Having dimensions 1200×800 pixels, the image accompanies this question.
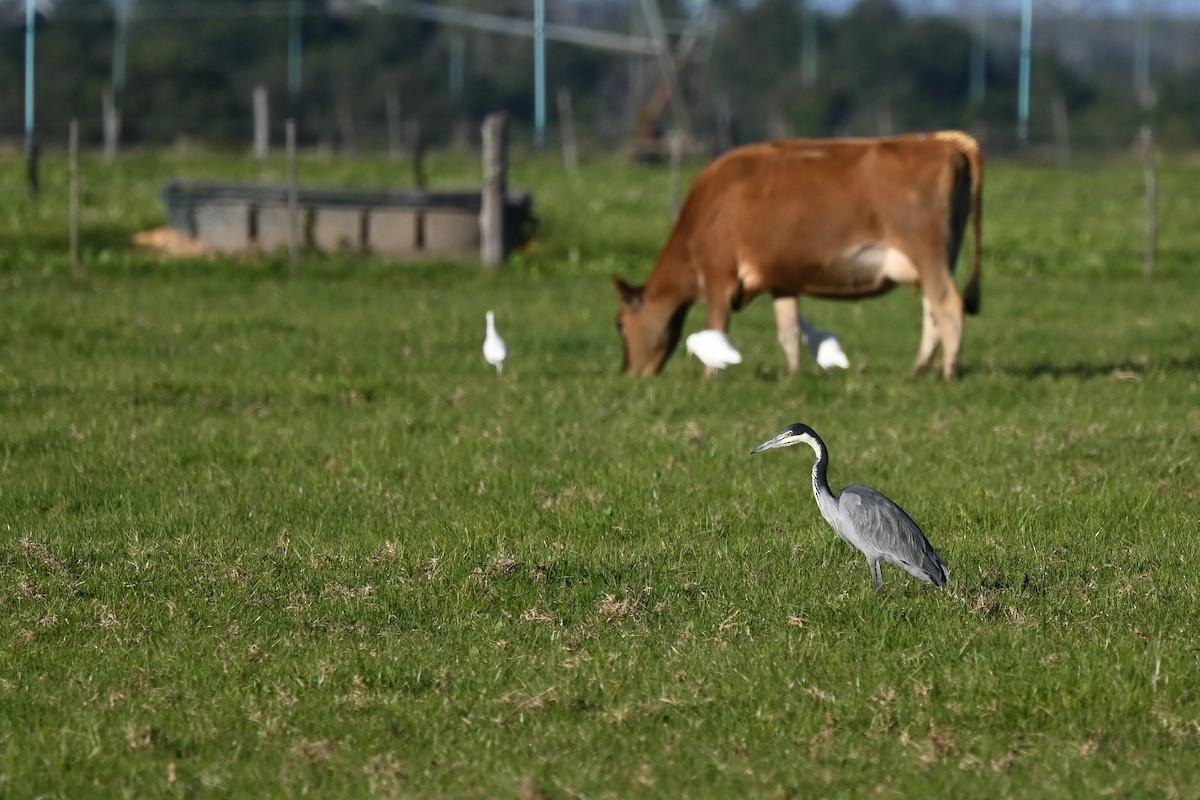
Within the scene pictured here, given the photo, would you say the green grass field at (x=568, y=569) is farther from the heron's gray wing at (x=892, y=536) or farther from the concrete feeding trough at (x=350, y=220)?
the concrete feeding trough at (x=350, y=220)

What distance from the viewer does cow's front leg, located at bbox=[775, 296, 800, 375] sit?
14891 millimetres

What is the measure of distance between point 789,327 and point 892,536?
790 cm

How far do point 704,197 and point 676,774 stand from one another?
9.94m

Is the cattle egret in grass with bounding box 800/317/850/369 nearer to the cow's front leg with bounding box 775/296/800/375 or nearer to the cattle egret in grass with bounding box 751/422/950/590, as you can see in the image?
the cow's front leg with bounding box 775/296/800/375

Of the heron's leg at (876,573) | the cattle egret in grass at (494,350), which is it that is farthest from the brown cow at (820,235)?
the heron's leg at (876,573)

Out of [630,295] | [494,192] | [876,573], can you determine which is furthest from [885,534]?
[494,192]

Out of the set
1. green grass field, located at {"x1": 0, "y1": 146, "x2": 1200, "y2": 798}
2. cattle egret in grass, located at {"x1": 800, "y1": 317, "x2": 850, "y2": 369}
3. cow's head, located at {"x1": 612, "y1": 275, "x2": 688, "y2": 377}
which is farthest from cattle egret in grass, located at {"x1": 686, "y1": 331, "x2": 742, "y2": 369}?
cow's head, located at {"x1": 612, "y1": 275, "x2": 688, "y2": 377}

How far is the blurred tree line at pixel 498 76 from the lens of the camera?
6450 cm

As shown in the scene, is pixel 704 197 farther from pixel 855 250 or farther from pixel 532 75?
pixel 532 75

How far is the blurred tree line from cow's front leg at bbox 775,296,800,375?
42.9 metres

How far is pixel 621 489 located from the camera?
9781mm

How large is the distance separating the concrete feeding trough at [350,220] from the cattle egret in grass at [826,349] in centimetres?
1035

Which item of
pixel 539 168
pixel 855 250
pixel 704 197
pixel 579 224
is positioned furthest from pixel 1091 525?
pixel 539 168

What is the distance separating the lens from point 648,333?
590 inches
